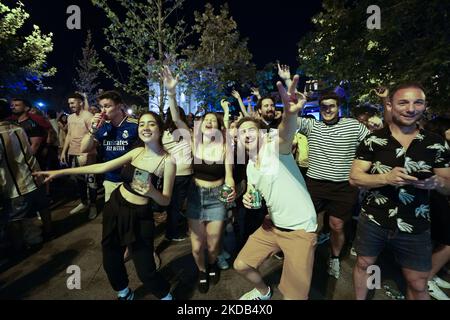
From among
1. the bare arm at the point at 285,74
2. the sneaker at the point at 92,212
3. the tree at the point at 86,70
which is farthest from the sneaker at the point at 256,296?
the tree at the point at 86,70

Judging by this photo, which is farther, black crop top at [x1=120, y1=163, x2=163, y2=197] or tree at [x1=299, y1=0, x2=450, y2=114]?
tree at [x1=299, y1=0, x2=450, y2=114]

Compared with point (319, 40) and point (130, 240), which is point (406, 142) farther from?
point (319, 40)

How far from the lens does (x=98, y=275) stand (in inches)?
127

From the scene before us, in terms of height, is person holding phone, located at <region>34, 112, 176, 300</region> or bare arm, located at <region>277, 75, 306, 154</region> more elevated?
bare arm, located at <region>277, 75, 306, 154</region>

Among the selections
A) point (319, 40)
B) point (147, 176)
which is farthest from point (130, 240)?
point (319, 40)

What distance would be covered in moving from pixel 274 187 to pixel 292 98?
801 mm

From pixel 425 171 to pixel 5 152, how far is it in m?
4.52

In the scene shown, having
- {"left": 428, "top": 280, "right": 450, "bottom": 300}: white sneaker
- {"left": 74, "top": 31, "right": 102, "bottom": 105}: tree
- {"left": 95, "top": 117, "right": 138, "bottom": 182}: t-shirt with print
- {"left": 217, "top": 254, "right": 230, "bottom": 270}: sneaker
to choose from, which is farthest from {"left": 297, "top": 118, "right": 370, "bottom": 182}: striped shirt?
{"left": 74, "top": 31, "right": 102, "bottom": 105}: tree

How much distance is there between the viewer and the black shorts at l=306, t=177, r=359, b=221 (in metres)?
3.13

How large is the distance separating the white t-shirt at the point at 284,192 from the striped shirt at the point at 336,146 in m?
1.09

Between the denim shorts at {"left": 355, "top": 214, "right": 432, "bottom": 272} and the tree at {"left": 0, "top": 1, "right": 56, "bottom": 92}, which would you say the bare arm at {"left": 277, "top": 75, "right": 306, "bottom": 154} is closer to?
the denim shorts at {"left": 355, "top": 214, "right": 432, "bottom": 272}

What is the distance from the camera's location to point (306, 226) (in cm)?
220

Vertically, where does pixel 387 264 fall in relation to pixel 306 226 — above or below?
below

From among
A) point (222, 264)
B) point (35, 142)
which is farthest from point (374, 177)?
point (35, 142)
